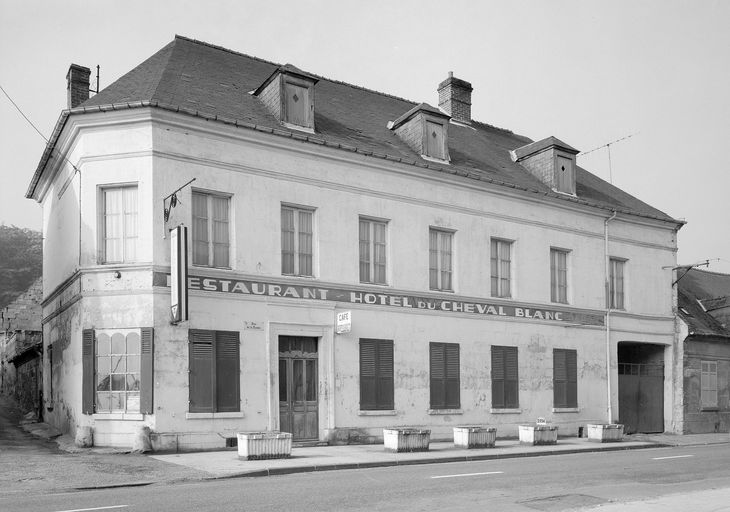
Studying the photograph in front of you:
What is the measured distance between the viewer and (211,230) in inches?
811

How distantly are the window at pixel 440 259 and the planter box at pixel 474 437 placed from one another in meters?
4.89

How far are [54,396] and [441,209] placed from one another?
12.9 m

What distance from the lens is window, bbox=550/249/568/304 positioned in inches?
1117

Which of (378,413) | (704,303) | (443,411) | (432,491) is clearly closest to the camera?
(432,491)

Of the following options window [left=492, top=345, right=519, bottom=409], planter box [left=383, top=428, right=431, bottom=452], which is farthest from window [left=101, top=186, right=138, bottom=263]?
window [left=492, top=345, right=519, bottom=409]

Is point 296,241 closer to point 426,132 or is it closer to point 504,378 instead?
point 426,132

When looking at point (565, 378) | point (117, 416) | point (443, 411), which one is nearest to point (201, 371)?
point (117, 416)

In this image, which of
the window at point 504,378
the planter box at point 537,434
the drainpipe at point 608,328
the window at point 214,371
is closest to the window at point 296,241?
the window at point 214,371

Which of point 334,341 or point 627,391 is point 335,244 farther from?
point 627,391

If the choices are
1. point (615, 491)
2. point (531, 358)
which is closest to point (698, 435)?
point (531, 358)

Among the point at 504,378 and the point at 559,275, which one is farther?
the point at 559,275

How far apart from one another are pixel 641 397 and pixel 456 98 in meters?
13.7

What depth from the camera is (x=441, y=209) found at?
25.3 metres

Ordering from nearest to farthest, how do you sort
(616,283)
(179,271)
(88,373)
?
(179,271) < (88,373) < (616,283)
